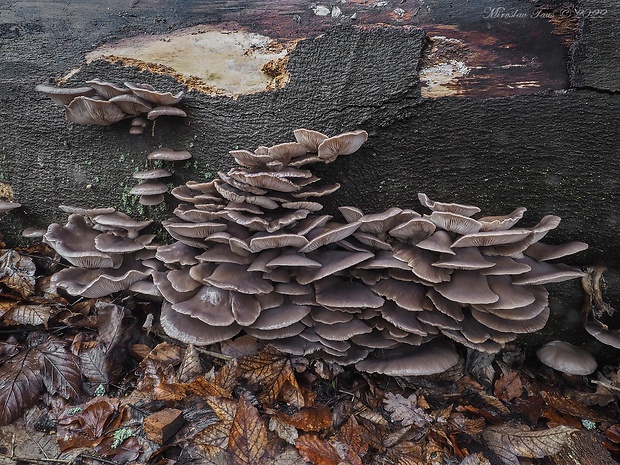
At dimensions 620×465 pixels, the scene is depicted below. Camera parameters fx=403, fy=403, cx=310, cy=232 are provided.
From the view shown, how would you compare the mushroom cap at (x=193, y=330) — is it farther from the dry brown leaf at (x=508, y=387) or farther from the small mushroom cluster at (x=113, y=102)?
the dry brown leaf at (x=508, y=387)

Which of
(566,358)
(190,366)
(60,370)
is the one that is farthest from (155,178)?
(566,358)

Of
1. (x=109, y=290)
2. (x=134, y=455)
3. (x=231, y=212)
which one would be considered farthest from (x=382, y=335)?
(x=109, y=290)

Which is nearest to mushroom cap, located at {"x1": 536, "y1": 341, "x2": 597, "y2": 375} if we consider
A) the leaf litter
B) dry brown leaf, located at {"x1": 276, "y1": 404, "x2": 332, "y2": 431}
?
the leaf litter

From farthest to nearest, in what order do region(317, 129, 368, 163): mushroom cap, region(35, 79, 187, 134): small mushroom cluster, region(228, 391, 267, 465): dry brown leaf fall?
1. region(35, 79, 187, 134): small mushroom cluster
2. region(317, 129, 368, 163): mushroom cap
3. region(228, 391, 267, 465): dry brown leaf

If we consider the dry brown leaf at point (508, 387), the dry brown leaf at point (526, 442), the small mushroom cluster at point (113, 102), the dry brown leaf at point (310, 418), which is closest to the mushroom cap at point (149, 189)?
the small mushroom cluster at point (113, 102)

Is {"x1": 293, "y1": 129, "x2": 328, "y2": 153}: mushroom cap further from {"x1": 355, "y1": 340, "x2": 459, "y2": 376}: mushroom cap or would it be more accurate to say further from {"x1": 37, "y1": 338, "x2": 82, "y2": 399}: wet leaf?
{"x1": 37, "y1": 338, "x2": 82, "y2": 399}: wet leaf

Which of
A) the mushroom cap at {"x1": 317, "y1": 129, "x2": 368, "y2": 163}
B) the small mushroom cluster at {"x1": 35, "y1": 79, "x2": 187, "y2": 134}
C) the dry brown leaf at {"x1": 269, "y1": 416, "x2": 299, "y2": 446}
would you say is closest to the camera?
the mushroom cap at {"x1": 317, "y1": 129, "x2": 368, "y2": 163}
